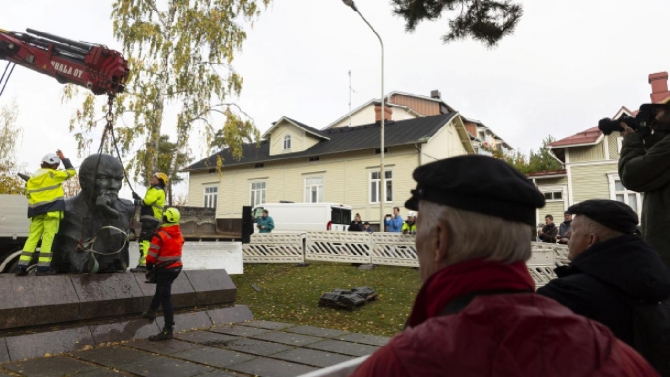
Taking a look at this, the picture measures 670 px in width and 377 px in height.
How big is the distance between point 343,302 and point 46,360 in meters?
5.31

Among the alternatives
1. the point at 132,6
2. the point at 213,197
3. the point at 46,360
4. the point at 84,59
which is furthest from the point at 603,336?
the point at 213,197

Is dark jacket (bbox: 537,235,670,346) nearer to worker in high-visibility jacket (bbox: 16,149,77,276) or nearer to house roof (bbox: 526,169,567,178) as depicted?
worker in high-visibility jacket (bbox: 16,149,77,276)

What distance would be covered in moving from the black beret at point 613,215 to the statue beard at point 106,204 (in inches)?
280

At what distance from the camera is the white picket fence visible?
14.3 m

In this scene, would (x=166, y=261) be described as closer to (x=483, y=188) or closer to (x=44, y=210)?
(x=44, y=210)

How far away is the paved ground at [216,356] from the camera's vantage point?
492 cm

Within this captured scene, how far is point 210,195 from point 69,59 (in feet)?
82.2

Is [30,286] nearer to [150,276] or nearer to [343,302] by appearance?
[150,276]

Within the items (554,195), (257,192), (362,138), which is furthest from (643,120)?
(257,192)

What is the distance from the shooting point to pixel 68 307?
20.1ft

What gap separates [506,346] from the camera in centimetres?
98

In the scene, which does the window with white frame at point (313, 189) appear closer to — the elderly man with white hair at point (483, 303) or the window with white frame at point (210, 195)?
the window with white frame at point (210, 195)

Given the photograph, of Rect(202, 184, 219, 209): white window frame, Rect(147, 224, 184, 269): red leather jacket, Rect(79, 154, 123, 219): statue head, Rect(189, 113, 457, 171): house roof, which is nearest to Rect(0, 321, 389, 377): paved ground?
Rect(147, 224, 184, 269): red leather jacket

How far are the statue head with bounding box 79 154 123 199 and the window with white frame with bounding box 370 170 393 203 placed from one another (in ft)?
64.7
